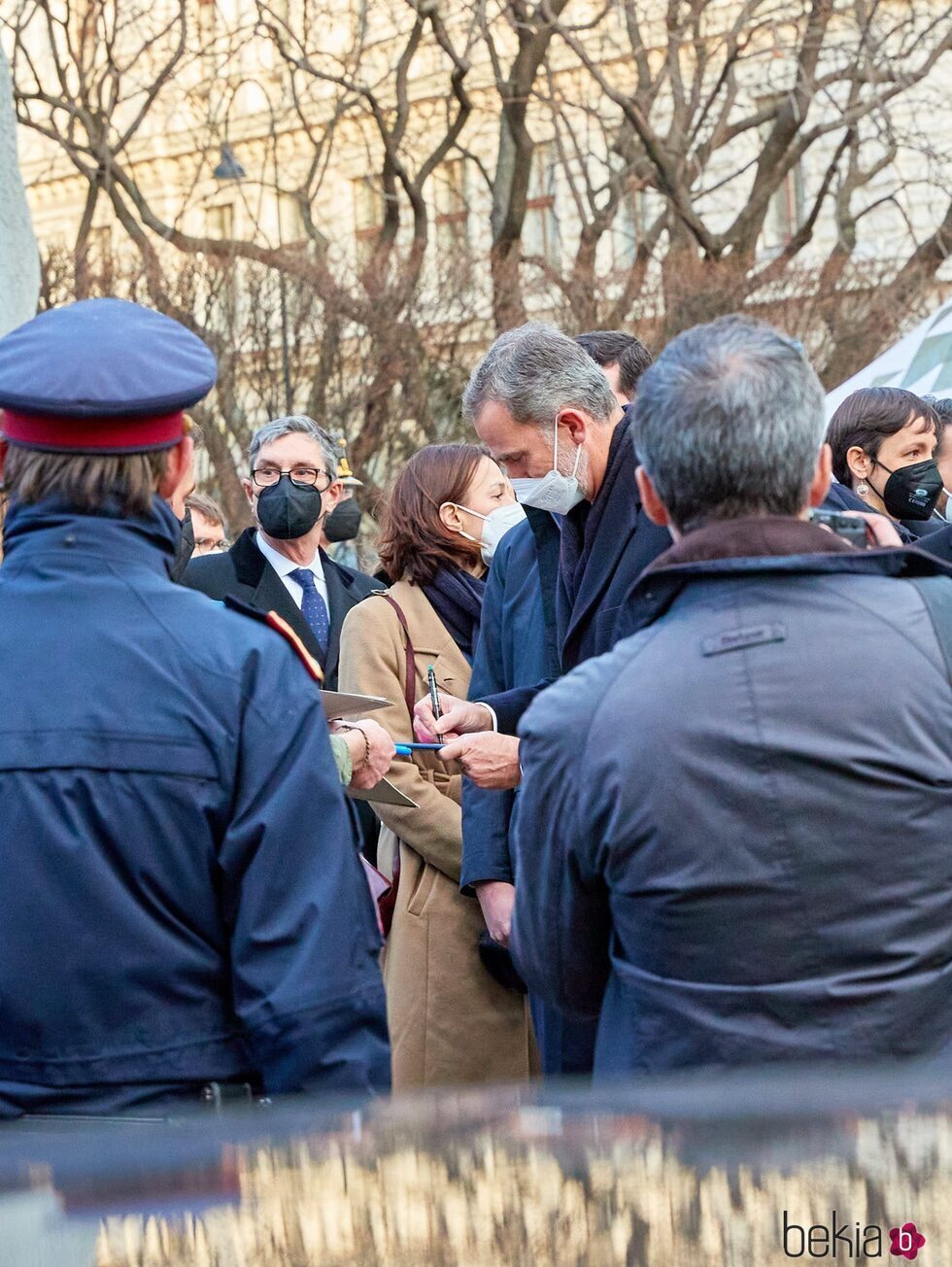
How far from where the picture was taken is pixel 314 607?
5719mm

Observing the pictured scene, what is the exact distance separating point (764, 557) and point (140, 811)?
894 mm

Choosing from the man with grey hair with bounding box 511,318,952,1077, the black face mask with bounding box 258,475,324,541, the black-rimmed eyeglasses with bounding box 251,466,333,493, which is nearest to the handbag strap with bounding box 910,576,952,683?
the man with grey hair with bounding box 511,318,952,1077

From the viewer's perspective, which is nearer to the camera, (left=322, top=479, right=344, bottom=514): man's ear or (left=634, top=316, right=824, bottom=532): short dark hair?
(left=634, top=316, right=824, bottom=532): short dark hair

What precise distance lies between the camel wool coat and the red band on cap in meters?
2.14

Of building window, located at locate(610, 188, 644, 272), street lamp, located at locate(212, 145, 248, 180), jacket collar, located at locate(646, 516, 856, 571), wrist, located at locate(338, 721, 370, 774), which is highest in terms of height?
street lamp, located at locate(212, 145, 248, 180)

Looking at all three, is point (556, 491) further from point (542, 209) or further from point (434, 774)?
point (542, 209)

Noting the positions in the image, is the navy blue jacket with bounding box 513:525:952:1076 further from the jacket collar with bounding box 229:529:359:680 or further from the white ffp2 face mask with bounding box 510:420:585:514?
the jacket collar with bounding box 229:529:359:680

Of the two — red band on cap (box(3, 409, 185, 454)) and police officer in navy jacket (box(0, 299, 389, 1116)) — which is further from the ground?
red band on cap (box(3, 409, 185, 454))

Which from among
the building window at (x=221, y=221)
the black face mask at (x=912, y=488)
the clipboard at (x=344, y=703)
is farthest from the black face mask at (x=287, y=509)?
the building window at (x=221, y=221)

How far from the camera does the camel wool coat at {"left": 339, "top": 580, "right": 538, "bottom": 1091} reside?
4363 mm

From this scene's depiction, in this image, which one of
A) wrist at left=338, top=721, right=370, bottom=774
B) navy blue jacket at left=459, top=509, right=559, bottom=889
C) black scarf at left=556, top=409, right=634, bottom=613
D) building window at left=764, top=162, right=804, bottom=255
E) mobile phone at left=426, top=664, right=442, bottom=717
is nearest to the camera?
wrist at left=338, top=721, right=370, bottom=774

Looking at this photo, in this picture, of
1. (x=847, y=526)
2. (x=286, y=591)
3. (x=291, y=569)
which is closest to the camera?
(x=847, y=526)

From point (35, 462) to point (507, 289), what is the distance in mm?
14528

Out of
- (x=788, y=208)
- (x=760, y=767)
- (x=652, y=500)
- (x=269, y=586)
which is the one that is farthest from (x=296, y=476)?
(x=788, y=208)
